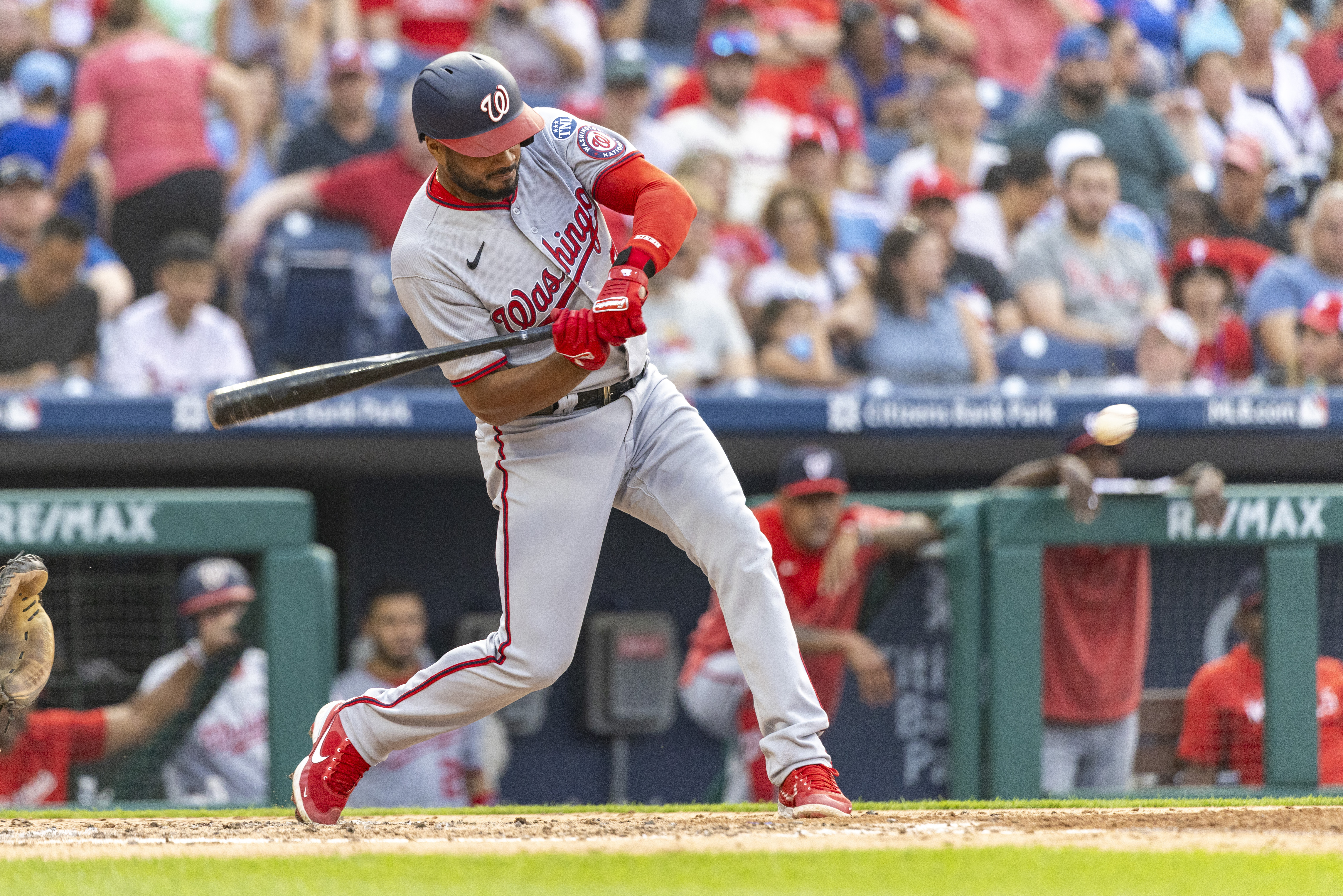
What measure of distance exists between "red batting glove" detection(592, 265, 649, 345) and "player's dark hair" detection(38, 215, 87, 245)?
145 inches

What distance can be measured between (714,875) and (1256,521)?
2.83m

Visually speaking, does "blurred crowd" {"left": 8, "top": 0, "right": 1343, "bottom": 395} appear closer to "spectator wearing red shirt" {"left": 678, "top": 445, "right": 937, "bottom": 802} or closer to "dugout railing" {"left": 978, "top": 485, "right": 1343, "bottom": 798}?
"spectator wearing red shirt" {"left": 678, "top": 445, "right": 937, "bottom": 802}

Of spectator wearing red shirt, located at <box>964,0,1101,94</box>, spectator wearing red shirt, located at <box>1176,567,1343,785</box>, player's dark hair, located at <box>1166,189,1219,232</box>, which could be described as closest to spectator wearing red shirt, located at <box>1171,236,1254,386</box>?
player's dark hair, located at <box>1166,189,1219,232</box>

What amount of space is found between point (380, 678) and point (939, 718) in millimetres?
1961

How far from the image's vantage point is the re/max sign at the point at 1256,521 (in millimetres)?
5047

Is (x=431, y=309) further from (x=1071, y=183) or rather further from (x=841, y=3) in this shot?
(x=841, y=3)

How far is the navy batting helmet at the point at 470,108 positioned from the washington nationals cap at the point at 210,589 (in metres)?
2.45

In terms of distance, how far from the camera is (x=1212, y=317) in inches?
275

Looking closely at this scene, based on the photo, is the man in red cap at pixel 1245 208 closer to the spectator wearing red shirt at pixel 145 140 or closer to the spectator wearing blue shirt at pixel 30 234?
the spectator wearing red shirt at pixel 145 140

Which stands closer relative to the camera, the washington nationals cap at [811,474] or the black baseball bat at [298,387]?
the black baseball bat at [298,387]

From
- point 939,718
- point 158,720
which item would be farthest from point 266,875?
point 939,718

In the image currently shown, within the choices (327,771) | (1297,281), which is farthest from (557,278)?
(1297,281)

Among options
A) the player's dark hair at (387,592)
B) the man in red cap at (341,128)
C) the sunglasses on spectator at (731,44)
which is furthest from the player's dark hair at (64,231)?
the sunglasses on spectator at (731,44)

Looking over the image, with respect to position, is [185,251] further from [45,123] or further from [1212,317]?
[1212,317]
